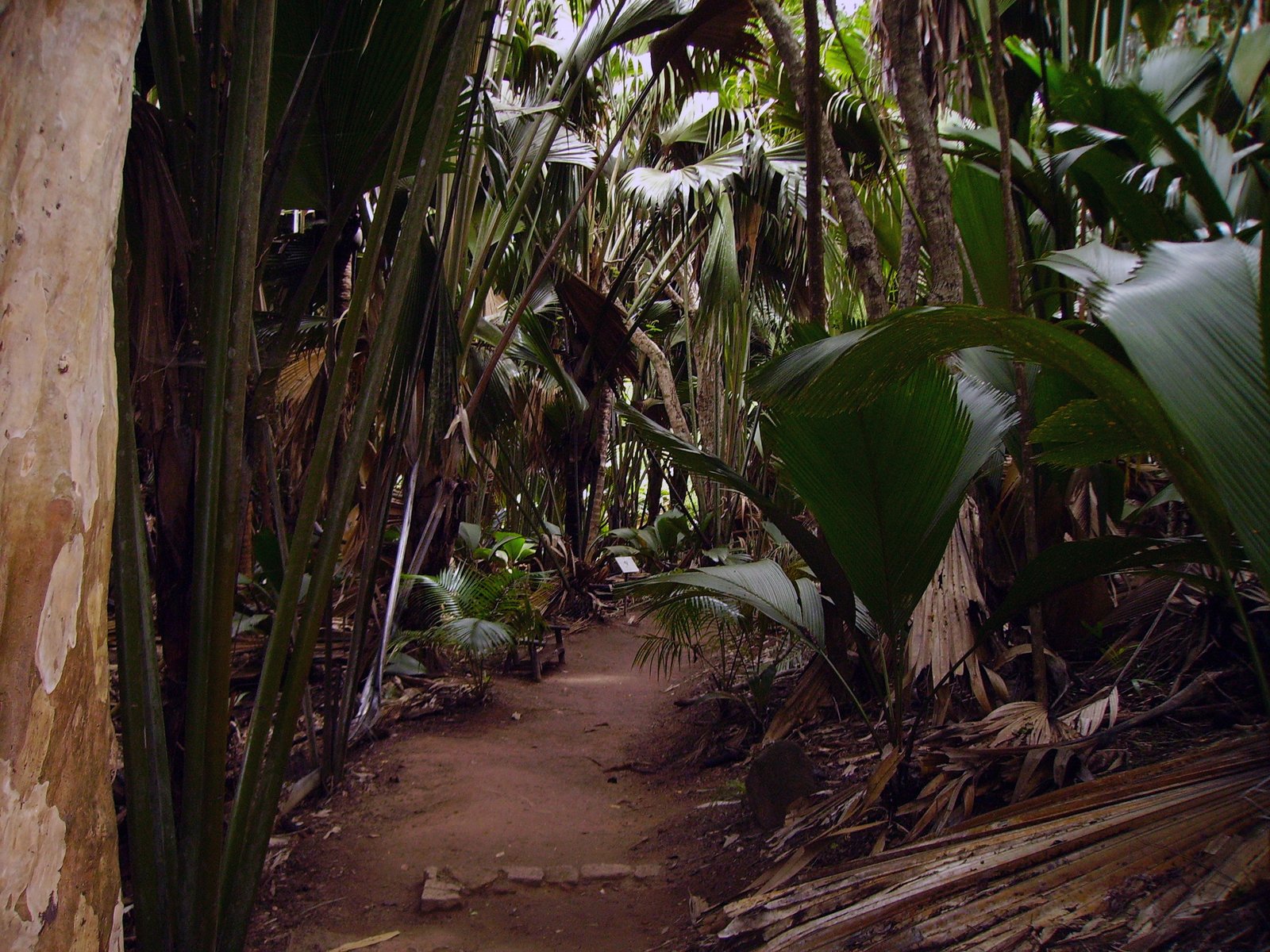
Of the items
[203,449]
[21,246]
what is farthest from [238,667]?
[21,246]

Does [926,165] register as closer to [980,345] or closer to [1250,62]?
[1250,62]

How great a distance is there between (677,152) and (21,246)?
7376 mm

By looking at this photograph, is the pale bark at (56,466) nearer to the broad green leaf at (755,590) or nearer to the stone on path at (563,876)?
the broad green leaf at (755,590)

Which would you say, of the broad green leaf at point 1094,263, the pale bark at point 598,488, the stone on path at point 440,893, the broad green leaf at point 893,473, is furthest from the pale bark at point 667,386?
the broad green leaf at point 1094,263

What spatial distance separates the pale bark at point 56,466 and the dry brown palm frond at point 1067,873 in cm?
108

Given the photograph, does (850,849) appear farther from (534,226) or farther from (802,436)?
(534,226)

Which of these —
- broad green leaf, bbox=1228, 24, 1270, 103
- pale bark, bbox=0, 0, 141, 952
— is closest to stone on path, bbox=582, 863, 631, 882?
pale bark, bbox=0, 0, 141, 952

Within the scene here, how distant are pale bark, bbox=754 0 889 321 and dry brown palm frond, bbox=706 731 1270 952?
1.79 m

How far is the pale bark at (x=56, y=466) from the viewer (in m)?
0.99

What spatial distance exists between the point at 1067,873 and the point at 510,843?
2.11 m

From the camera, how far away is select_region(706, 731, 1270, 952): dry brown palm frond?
117 cm

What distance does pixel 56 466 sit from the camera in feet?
3.39

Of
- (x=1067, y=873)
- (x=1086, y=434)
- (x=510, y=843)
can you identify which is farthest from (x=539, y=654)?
(x=1067, y=873)

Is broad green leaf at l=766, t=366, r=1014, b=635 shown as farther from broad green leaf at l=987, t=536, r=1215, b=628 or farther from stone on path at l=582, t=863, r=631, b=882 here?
stone on path at l=582, t=863, r=631, b=882
